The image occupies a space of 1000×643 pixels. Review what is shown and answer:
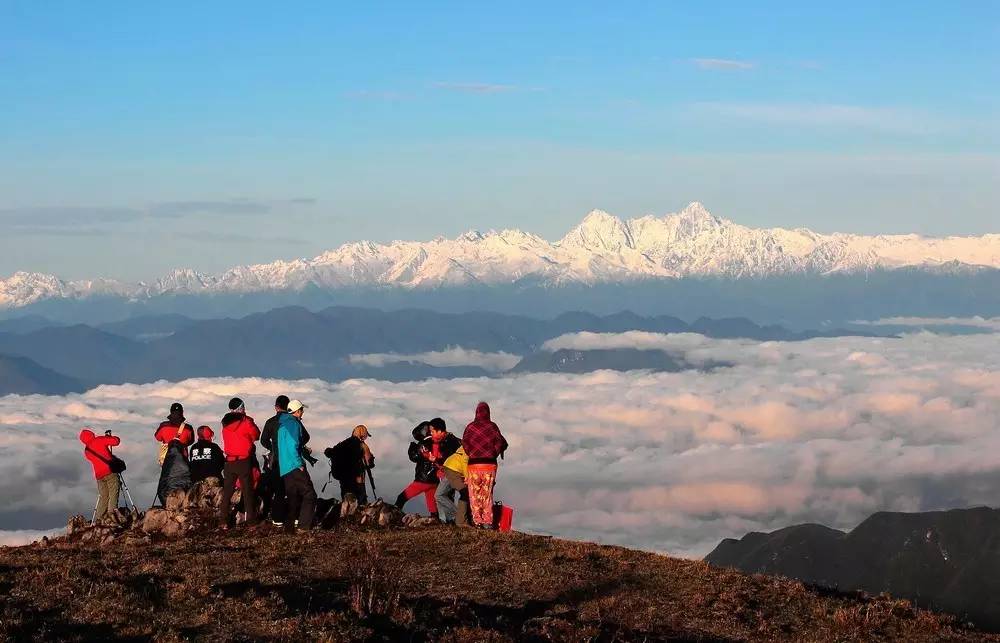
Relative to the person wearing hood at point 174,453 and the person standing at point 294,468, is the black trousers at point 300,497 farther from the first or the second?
the person wearing hood at point 174,453

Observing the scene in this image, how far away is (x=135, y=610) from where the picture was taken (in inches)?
600

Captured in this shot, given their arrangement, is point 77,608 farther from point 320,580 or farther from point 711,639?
point 711,639

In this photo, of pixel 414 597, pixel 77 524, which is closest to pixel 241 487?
pixel 77 524

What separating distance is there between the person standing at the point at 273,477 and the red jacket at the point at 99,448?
3720 millimetres

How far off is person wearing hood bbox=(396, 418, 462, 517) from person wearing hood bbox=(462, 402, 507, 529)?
960 millimetres

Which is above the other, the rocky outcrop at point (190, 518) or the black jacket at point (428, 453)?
the black jacket at point (428, 453)

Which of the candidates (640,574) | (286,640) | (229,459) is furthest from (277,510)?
(286,640)

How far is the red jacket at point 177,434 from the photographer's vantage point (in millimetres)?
25672

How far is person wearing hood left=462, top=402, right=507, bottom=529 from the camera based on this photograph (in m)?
23.7

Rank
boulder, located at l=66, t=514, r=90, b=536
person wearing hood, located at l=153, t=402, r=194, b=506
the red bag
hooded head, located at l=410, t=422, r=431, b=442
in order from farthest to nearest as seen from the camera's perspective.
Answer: person wearing hood, located at l=153, t=402, r=194, b=506 → hooded head, located at l=410, t=422, r=431, b=442 → the red bag → boulder, located at l=66, t=514, r=90, b=536

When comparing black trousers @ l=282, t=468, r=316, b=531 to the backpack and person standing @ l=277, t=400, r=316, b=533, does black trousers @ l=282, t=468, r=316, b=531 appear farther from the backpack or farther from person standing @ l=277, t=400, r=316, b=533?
the backpack

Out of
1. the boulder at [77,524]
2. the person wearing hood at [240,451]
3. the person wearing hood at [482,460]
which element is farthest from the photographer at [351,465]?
the boulder at [77,524]

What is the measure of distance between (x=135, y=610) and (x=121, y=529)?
370 inches

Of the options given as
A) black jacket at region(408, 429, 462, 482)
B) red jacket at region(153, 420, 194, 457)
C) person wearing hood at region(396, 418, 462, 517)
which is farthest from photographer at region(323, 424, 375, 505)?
red jacket at region(153, 420, 194, 457)
